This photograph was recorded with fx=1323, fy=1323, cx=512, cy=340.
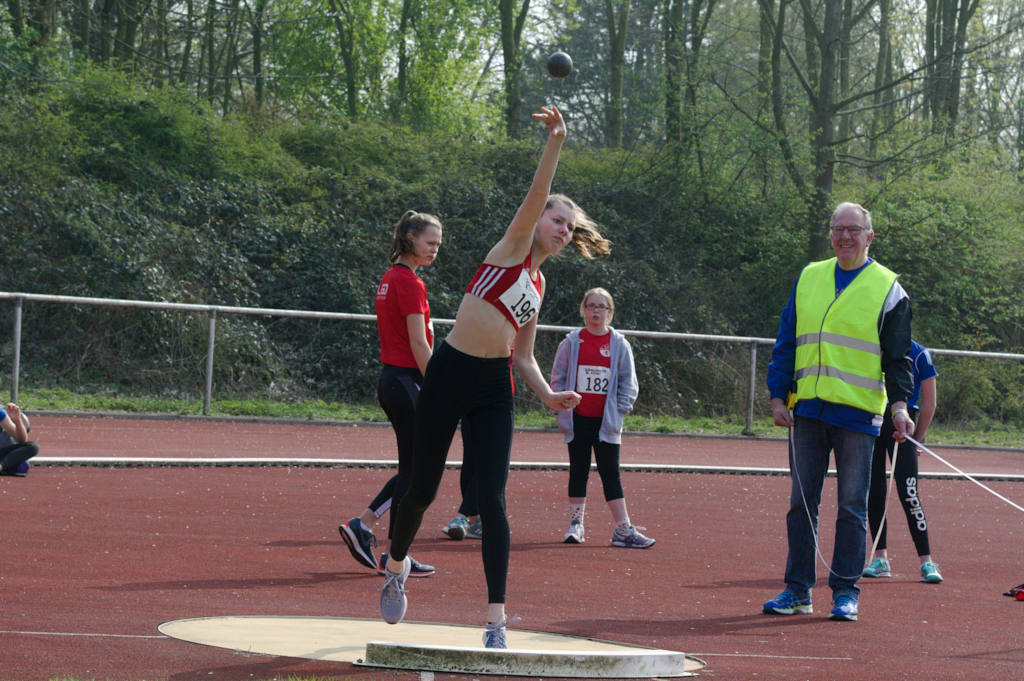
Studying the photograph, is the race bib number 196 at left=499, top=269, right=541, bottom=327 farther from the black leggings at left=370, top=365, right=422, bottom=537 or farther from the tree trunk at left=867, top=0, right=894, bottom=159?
the tree trunk at left=867, top=0, right=894, bottom=159

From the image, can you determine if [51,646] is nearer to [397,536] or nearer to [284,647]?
[284,647]

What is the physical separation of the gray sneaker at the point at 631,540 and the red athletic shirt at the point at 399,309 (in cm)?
281

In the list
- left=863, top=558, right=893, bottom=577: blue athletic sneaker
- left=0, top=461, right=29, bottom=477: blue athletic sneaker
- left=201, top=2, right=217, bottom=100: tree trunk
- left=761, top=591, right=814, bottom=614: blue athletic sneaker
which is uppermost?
left=201, top=2, right=217, bottom=100: tree trunk

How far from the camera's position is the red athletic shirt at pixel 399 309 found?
26.6 feet

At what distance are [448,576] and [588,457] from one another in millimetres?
2410

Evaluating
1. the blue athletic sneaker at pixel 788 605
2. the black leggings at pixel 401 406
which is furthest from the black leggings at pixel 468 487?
the blue athletic sneaker at pixel 788 605

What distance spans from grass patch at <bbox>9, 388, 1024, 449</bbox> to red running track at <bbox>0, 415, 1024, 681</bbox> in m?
4.07

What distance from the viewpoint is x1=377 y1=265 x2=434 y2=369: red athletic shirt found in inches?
319

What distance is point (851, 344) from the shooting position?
24.6ft

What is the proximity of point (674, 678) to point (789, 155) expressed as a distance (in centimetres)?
2616

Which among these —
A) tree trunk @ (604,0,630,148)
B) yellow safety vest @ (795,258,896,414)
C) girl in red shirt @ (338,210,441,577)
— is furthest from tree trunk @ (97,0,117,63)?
yellow safety vest @ (795,258,896,414)

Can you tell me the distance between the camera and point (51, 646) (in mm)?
5535

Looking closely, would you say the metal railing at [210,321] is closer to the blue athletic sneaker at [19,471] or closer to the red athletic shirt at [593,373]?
the blue athletic sneaker at [19,471]

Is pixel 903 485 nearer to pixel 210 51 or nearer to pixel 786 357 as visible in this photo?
pixel 786 357
